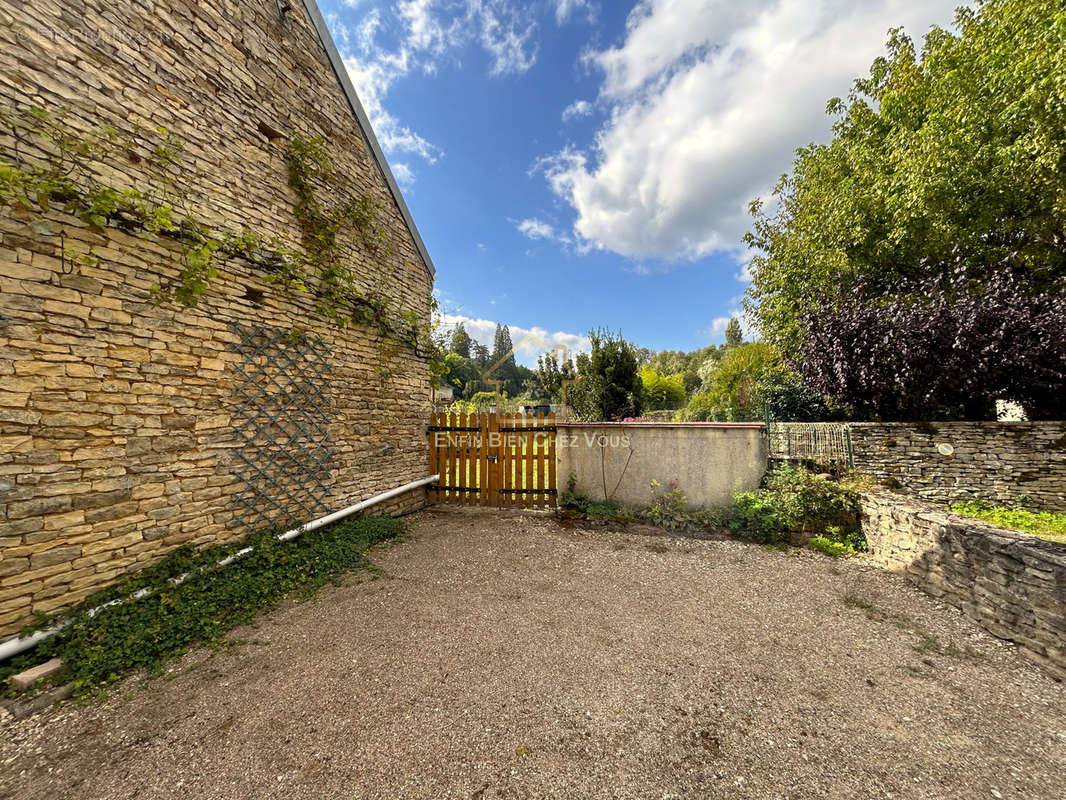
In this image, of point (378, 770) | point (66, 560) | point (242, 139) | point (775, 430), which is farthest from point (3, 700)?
point (775, 430)

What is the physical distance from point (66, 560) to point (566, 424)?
5325mm

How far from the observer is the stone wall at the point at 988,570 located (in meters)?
2.52

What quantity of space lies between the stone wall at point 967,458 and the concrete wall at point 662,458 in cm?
203

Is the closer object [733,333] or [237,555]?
[237,555]

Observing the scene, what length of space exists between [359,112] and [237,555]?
252 inches

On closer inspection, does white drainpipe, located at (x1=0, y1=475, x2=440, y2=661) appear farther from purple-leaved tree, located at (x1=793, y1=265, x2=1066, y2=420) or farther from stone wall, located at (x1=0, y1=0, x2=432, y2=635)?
purple-leaved tree, located at (x1=793, y1=265, x2=1066, y2=420)

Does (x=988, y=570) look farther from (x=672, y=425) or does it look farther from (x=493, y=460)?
(x=493, y=460)

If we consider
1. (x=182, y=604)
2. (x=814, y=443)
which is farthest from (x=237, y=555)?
(x=814, y=443)

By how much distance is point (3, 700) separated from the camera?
211 cm

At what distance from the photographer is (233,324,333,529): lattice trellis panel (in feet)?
12.4

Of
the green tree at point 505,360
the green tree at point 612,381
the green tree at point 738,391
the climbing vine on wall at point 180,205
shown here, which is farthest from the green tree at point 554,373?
the green tree at point 505,360

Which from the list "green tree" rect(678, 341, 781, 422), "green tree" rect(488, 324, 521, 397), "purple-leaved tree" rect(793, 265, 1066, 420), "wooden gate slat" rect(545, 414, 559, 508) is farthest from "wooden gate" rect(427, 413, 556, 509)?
"green tree" rect(488, 324, 521, 397)

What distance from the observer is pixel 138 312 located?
3031 mm

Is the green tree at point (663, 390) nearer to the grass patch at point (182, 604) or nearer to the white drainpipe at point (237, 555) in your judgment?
the white drainpipe at point (237, 555)
